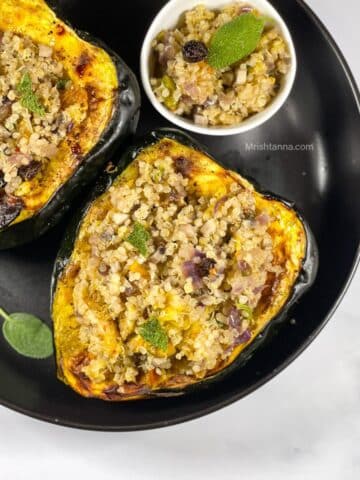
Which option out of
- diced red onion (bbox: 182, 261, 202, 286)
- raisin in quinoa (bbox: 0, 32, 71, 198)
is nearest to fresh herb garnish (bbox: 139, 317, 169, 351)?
diced red onion (bbox: 182, 261, 202, 286)

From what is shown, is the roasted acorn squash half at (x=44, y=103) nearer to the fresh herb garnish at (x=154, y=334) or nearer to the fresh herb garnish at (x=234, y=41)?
the fresh herb garnish at (x=234, y=41)

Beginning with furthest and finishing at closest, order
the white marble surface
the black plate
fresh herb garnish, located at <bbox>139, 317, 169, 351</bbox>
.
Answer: the white marble surface < the black plate < fresh herb garnish, located at <bbox>139, 317, 169, 351</bbox>

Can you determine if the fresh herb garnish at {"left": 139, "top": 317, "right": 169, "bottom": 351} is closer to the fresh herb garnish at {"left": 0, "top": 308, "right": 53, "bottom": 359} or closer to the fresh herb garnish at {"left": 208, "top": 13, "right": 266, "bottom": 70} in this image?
the fresh herb garnish at {"left": 0, "top": 308, "right": 53, "bottom": 359}

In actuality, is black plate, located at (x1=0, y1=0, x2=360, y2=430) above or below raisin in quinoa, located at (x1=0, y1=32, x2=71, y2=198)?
below

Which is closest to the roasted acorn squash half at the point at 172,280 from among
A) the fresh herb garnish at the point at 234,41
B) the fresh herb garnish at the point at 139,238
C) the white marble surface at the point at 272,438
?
the fresh herb garnish at the point at 139,238

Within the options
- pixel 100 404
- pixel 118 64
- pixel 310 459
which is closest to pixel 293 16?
pixel 118 64

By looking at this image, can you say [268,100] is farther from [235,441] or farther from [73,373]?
[235,441]

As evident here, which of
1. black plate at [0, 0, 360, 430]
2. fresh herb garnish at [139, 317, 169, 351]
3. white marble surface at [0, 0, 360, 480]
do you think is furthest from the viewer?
white marble surface at [0, 0, 360, 480]
